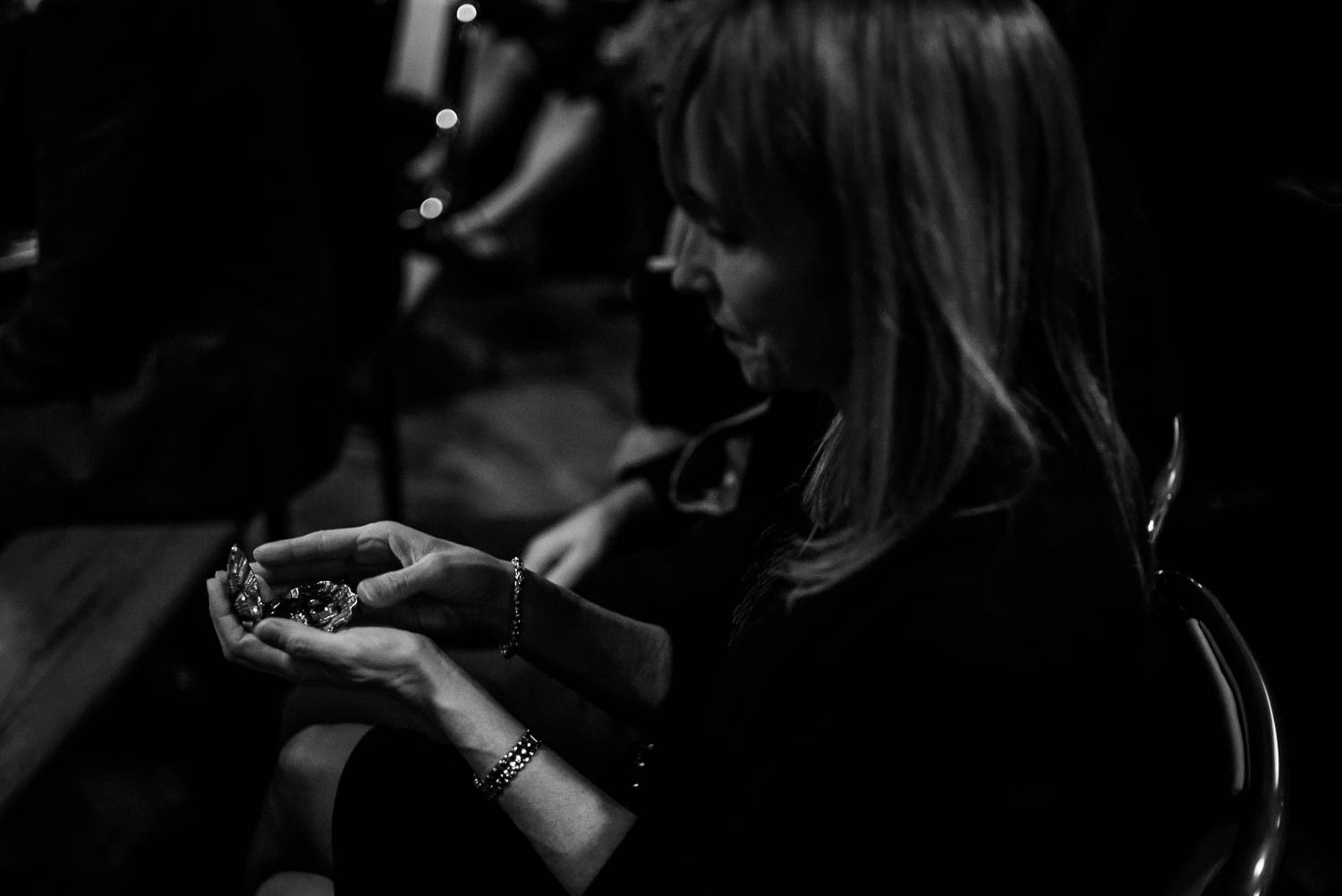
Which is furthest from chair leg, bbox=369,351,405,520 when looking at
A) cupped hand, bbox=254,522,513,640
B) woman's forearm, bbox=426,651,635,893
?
woman's forearm, bbox=426,651,635,893

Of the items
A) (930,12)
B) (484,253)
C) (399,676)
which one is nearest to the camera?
(930,12)

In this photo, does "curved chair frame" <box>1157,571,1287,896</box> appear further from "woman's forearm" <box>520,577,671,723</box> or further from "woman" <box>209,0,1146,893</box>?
"woman's forearm" <box>520,577,671,723</box>

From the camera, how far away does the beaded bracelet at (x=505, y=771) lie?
0.93m

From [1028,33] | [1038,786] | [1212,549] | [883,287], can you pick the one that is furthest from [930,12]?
[1212,549]

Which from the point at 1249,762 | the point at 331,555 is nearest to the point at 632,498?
the point at 331,555

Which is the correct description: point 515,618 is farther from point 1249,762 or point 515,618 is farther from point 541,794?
point 1249,762

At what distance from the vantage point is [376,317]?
2.18 metres

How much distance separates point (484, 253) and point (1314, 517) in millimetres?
2969

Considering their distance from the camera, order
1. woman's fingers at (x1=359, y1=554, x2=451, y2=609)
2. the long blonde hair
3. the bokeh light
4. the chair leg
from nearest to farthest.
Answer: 1. the long blonde hair
2. woman's fingers at (x1=359, y1=554, x2=451, y2=609)
3. the chair leg
4. the bokeh light

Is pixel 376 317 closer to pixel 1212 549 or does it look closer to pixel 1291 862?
pixel 1212 549

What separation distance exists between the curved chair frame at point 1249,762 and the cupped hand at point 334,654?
576 mm

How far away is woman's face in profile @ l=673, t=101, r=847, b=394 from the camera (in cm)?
76

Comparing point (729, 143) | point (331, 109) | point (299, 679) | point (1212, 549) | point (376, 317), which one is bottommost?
point (1212, 549)

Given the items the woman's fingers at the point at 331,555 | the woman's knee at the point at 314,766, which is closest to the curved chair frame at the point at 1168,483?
the woman's fingers at the point at 331,555
